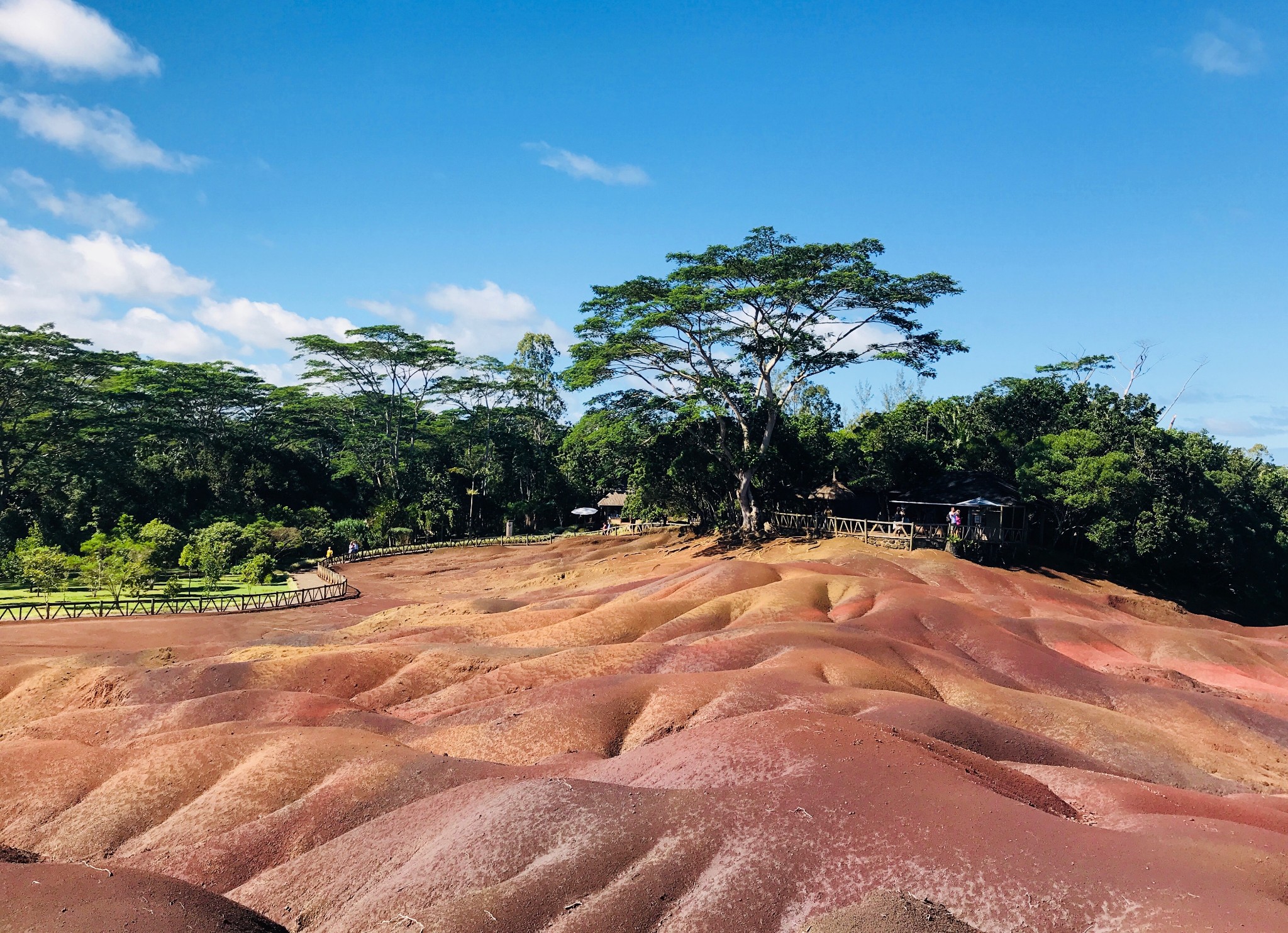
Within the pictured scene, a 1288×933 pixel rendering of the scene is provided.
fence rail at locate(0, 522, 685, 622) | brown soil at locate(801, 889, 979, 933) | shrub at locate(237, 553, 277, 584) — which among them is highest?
brown soil at locate(801, 889, 979, 933)

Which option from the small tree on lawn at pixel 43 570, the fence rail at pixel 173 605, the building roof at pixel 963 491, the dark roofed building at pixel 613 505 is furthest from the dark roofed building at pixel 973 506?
the small tree on lawn at pixel 43 570

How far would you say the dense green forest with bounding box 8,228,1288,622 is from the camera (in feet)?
138

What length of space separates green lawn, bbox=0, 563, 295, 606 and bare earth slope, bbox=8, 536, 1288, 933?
6.93 meters

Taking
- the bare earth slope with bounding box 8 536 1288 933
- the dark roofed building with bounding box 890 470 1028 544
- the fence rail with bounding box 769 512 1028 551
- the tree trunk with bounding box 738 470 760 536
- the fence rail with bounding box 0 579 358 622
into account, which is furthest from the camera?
the tree trunk with bounding box 738 470 760 536

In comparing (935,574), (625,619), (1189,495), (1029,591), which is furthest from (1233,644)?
(625,619)

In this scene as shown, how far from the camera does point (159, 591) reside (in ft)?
133

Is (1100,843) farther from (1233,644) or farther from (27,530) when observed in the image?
(27,530)

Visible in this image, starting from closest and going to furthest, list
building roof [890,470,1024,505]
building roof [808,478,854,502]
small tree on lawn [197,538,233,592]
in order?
small tree on lawn [197,538,233,592]
building roof [890,470,1024,505]
building roof [808,478,854,502]

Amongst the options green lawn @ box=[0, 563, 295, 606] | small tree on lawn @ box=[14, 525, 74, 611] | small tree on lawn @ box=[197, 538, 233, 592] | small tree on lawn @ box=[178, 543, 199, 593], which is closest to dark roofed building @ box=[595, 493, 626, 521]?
green lawn @ box=[0, 563, 295, 606]

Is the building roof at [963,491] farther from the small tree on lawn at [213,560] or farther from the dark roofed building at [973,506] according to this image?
the small tree on lawn at [213,560]

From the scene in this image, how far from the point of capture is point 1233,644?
29.4 m

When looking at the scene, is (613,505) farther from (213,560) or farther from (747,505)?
(213,560)

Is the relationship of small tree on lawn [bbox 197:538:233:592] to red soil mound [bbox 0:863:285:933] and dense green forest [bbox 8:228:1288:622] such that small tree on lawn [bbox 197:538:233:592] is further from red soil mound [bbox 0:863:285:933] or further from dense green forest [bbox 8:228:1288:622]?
red soil mound [bbox 0:863:285:933]

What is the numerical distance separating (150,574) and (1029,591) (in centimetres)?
4204
